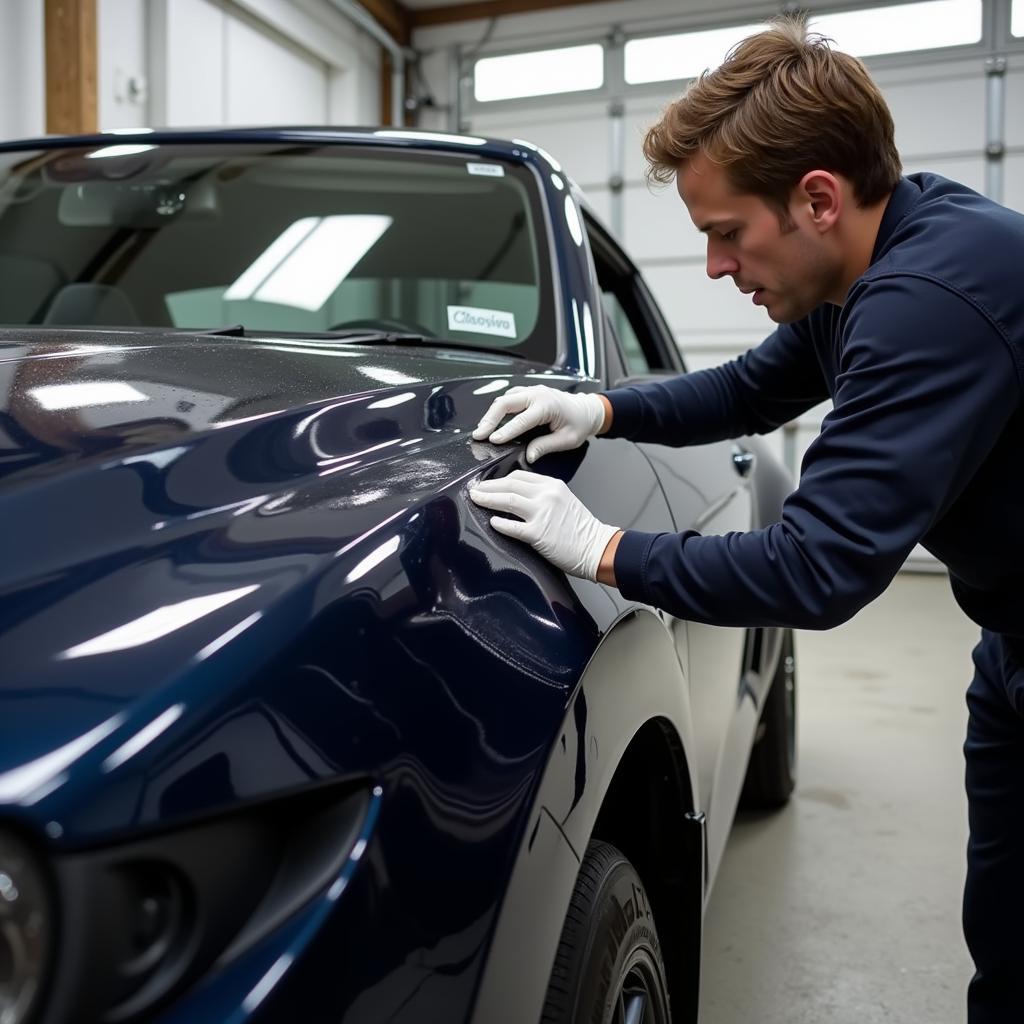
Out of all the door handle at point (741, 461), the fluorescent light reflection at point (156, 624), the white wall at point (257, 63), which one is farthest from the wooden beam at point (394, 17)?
the fluorescent light reflection at point (156, 624)

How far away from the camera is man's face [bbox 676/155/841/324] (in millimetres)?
1245

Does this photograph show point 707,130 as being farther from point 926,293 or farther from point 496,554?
point 496,554

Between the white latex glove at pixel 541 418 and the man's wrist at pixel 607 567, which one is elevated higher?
the white latex glove at pixel 541 418

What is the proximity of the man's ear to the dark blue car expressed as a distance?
1.23ft

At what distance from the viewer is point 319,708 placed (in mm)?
653

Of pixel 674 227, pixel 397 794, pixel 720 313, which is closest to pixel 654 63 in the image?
pixel 674 227

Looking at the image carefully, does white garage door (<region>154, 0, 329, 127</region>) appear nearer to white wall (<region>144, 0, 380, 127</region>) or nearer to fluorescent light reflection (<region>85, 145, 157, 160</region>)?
white wall (<region>144, 0, 380, 127</region>)

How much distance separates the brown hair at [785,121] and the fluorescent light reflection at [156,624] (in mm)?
813

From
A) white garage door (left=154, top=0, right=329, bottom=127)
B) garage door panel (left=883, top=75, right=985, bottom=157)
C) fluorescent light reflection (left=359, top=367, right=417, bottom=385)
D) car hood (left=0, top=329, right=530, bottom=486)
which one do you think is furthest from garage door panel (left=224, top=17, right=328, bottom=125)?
fluorescent light reflection (left=359, top=367, right=417, bottom=385)

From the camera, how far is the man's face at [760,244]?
125cm

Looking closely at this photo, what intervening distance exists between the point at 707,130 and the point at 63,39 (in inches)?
209

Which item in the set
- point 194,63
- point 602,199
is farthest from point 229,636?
point 602,199

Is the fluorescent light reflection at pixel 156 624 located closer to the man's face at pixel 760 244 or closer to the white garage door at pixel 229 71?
the man's face at pixel 760 244

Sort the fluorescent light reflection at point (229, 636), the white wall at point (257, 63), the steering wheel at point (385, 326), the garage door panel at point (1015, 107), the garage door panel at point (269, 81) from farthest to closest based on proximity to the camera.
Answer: the garage door panel at point (1015, 107) < the garage door panel at point (269, 81) < the white wall at point (257, 63) < the steering wheel at point (385, 326) < the fluorescent light reflection at point (229, 636)
